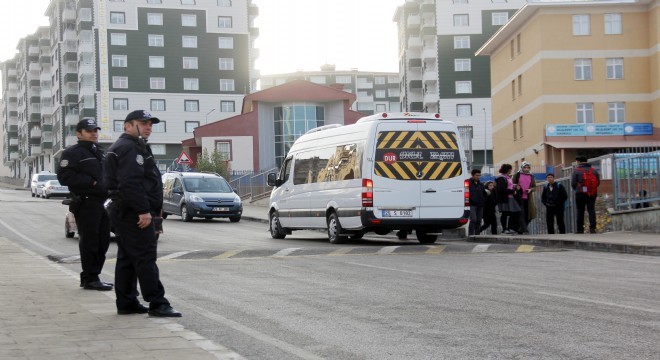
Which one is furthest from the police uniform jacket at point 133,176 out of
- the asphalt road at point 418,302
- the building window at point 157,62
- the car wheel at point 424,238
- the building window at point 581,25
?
the building window at point 157,62

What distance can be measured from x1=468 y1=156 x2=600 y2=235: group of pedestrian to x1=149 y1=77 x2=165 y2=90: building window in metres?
82.1

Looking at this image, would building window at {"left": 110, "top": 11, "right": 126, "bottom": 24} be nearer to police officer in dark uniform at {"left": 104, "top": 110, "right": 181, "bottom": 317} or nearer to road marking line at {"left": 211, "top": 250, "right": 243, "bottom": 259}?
road marking line at {"left": 211, "top": 250, "right": 243, "bottom": 259}

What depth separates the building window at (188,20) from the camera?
102188mm

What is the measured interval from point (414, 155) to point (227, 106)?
8692cm

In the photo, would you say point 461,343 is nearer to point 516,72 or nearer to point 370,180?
point 370,180

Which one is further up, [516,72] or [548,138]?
[516,72]

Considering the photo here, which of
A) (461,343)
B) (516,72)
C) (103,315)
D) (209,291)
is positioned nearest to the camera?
(461,343)

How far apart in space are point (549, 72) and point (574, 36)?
282cm

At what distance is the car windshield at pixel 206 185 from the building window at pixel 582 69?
30.3 meters

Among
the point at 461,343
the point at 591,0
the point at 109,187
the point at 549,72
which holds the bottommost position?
the point at 461,343

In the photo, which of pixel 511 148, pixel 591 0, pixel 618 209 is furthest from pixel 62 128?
pixel 618 209

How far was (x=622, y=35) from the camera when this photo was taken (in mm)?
55719

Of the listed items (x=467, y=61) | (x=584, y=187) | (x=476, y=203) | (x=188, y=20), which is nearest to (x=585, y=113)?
(x=476, y=203)

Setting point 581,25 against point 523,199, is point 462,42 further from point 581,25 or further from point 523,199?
point 523,199
